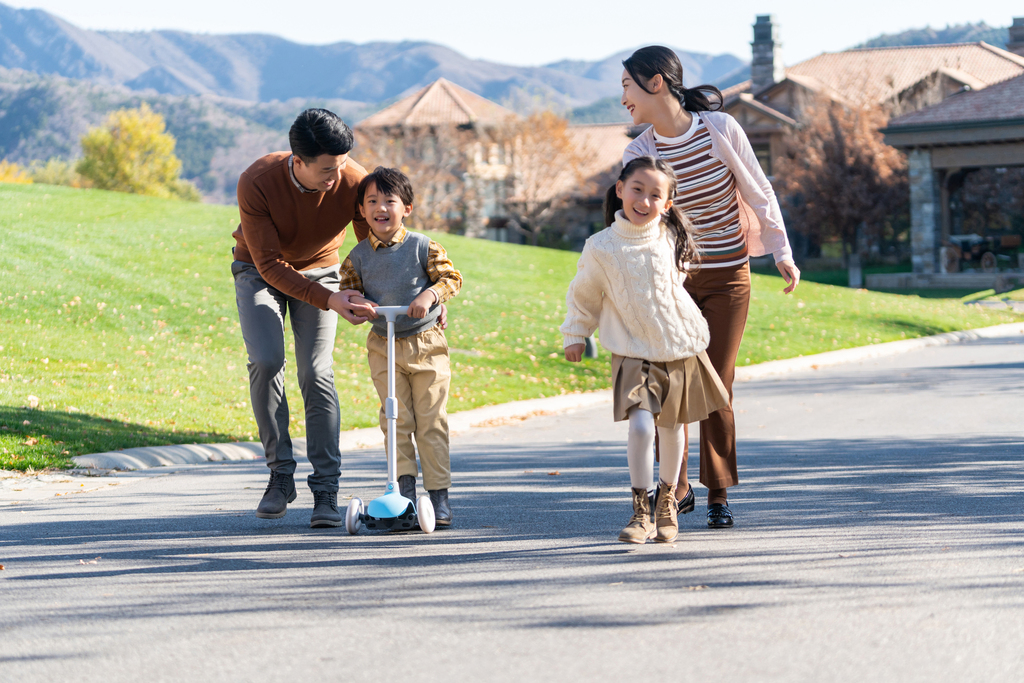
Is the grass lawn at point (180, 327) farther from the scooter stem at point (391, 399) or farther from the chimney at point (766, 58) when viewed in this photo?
the chimney at point (766, 58)

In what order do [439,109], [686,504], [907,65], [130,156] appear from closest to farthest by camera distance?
[686,504] < [907,65] < [439,109] < [130,156]

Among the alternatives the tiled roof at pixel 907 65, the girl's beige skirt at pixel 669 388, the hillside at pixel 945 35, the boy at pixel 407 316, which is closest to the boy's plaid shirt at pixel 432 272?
the boy at pixel 407 316

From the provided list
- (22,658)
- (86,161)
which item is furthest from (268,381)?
(86,161)

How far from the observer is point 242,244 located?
5586 mm

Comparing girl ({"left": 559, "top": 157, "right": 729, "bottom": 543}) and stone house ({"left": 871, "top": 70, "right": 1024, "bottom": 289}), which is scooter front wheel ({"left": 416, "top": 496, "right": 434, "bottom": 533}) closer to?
girl ({"left": 559, "top": 157, "right": 729, "bottom": 543})

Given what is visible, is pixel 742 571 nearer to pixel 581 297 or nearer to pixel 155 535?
pixel 581 297

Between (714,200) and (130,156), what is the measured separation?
7260 centimetres

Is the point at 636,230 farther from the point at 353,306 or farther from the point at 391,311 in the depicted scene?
the point at 353,306

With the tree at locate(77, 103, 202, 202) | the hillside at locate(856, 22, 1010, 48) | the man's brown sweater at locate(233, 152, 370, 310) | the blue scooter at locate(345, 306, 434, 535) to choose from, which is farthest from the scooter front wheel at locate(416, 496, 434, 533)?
the hillside at locate(856, 22, 1010, 48)

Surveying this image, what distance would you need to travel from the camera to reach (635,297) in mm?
4707

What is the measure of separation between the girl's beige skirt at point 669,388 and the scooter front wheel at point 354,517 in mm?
1308

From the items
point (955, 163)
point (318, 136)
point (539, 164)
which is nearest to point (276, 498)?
point (318, 136)

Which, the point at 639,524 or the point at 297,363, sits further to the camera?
the point at 297,363

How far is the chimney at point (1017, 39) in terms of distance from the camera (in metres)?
50.9
